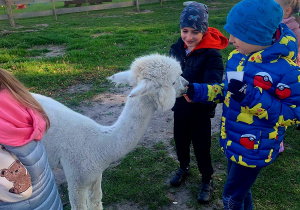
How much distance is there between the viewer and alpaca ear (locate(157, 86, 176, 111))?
1.84 metres

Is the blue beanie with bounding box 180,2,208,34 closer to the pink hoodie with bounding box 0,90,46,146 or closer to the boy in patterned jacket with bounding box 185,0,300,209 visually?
the boy in patterned jacket with bounding box 185,0,300,209

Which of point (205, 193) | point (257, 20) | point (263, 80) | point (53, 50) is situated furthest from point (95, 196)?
point (53, 50)

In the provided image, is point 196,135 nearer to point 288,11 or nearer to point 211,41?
point 211,41

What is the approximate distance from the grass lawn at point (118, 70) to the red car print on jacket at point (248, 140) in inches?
39.4

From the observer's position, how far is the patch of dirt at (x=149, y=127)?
8.07ft

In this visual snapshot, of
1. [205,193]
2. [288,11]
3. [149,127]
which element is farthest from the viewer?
[149,127]

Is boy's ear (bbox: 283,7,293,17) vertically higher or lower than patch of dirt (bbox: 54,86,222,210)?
higher

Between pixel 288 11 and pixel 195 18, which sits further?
pixel 288 11

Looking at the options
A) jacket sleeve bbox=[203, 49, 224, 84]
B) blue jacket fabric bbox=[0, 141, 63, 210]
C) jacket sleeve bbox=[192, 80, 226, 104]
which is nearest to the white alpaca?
jacket sleeve bbox=[192, 80, 226, 104]

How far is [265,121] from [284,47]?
0.41 metres

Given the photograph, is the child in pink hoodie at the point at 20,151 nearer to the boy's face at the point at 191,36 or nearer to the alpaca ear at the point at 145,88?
the alpaca ear at the point at 145,88

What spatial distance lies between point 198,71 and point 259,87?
736mm

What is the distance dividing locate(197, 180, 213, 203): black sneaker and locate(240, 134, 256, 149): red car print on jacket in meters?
0.96

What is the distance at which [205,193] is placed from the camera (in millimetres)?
2447
